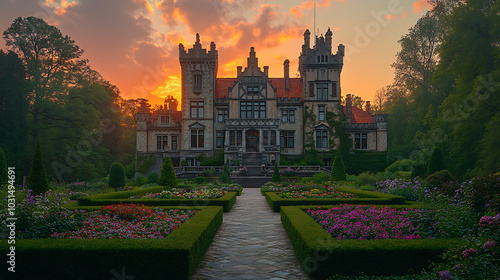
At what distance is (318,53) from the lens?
43281mm

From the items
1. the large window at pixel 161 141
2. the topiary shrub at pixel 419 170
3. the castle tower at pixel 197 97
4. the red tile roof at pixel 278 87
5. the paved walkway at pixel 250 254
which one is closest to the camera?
the paved walkway at pixel 250 254

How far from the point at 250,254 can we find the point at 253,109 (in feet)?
117

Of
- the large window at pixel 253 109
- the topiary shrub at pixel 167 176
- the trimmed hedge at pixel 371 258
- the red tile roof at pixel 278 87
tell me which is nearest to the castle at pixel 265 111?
the large window at pixel 253 109

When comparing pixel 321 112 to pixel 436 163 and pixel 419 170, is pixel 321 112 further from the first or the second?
pixel 436 163

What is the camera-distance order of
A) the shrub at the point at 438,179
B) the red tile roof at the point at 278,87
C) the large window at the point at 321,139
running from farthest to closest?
the red tile roof at the point at 278,87, the large window at the point at 321,139, the shrub at the point at 438,179

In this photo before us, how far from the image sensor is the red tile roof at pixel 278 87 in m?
45.4

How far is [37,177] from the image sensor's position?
1445cm

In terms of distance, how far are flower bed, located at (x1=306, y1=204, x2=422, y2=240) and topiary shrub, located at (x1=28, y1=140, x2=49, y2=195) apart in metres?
11.1

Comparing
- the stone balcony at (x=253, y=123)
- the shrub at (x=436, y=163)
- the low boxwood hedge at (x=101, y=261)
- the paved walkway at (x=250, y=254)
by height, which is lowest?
the paved walkway at (x=250, y=254)

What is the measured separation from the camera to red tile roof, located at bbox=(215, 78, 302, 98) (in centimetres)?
4538

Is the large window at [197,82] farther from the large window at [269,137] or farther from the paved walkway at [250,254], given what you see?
the paved walkway at [250,254]

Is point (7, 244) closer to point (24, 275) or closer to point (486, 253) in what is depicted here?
point (24, 275)

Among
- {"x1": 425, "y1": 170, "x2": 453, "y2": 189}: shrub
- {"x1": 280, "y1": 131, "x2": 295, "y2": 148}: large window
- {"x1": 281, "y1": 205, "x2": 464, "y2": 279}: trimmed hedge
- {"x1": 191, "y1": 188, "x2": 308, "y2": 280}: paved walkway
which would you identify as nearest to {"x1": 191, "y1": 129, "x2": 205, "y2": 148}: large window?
{"x1": 280, "y1": 131, "x2": 295, "y2": 148}: large window

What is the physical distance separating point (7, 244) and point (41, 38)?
116 feet
